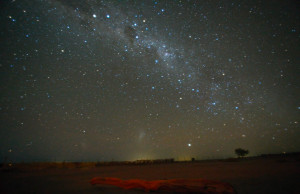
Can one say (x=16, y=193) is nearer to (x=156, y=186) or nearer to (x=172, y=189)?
(x=156, y=186)

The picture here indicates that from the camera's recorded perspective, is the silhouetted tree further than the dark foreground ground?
Yes

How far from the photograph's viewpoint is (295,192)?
18.9ft

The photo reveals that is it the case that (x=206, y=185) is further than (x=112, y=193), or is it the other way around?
(x=112, y=193)

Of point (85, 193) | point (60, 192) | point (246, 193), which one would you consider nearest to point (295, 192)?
point (246, 193)

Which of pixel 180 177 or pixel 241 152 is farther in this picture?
pixel 241 152

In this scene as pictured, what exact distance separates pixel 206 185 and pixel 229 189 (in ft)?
2.56

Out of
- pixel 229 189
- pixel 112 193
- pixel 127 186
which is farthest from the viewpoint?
pixel 127 186

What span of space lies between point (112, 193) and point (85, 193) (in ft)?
3.86

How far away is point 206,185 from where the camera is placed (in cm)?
571

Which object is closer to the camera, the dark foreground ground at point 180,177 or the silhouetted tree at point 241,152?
the dark foreground ground at point 180,177

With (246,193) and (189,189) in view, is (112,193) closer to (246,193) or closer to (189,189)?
(189,189)

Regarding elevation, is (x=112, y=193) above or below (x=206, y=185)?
below

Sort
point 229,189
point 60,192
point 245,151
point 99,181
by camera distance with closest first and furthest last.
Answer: point 229,189, point 60,192, point 99,181, point 245,151

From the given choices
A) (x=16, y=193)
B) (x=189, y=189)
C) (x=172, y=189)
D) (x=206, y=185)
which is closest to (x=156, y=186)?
(x=172, y=189)
